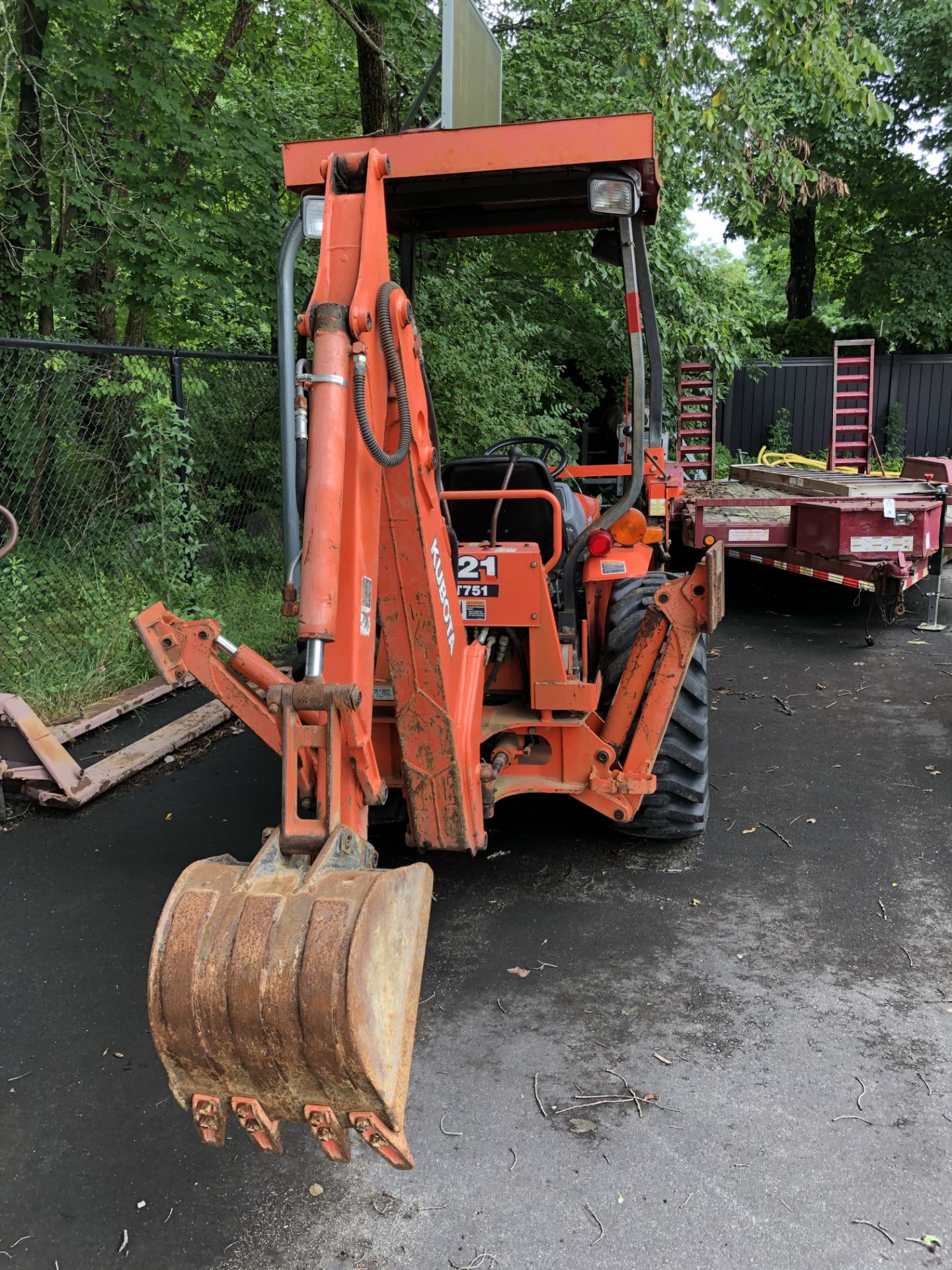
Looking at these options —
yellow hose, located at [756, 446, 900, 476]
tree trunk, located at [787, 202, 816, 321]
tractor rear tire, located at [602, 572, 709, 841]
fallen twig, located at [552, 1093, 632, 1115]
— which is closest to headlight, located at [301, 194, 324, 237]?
tractor rear tire, located at [602, 572, 709, 841]

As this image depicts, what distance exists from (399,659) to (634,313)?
183 cm

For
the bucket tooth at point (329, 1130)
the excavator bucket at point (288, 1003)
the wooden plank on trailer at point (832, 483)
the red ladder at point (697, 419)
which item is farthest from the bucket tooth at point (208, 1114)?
the red ladder at point (697, 419)

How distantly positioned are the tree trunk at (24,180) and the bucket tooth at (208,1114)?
6975mm

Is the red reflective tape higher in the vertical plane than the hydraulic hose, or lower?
higher

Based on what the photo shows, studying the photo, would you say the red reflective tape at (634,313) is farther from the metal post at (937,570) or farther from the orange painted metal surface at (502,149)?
the metal post at (937,570)

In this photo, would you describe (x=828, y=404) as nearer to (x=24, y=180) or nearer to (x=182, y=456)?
(x=182, y=456)

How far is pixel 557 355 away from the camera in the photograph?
1032 centimetres

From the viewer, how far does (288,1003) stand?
173cm

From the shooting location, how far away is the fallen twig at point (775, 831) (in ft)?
13.8

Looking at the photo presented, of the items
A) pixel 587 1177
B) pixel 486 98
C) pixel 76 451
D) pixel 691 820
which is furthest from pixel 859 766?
pixel 76 451

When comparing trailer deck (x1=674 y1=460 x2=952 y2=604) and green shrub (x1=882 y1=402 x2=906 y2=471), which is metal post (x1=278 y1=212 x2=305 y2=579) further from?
green shrub (x1=882 y1=402 x2=906 y2=471)

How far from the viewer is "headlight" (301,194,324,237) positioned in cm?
260

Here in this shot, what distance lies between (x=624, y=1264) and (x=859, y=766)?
3.46m

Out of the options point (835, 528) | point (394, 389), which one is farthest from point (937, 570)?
point (394, 389)
